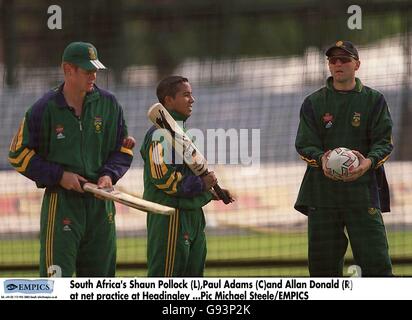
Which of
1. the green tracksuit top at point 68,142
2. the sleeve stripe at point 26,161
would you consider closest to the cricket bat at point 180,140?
the green tracksuit top at point 68,142

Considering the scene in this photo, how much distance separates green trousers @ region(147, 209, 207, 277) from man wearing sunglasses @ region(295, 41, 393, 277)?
0.47 m

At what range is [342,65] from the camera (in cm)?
546

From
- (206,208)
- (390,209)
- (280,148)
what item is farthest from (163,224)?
(390,209)

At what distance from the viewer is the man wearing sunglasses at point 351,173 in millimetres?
5422

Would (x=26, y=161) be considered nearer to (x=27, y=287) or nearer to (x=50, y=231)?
(x=50, y=231)

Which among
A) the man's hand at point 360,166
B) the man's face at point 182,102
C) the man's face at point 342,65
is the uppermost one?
the man's face at point 342,65

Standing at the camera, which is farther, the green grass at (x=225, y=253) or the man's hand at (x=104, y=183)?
the green grass at (x=225, y=253)

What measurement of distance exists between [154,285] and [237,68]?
0.97m

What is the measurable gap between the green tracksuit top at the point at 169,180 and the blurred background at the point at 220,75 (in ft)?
0.20

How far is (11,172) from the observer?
217 inches

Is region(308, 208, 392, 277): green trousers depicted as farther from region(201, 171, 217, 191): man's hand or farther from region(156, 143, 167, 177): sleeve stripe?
region(156, 143, 167, 177): sleeve stripe

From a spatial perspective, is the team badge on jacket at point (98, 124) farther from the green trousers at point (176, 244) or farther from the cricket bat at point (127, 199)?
the green trousers at point (176, 244)

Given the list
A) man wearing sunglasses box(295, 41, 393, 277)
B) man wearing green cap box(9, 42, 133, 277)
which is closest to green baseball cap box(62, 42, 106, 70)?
man wearing green cap box(9, 42, 133, 277)
